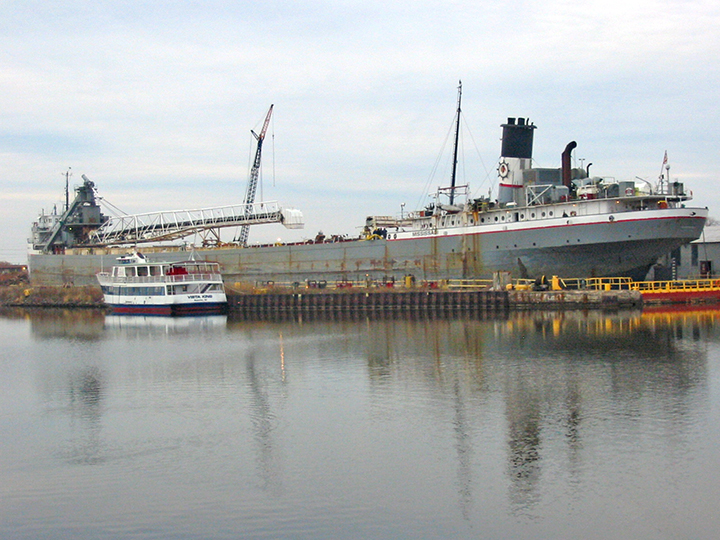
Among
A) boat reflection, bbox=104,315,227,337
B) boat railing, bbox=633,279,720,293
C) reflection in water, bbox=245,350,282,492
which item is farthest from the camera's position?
boat railing, bbox=633,279,720,293

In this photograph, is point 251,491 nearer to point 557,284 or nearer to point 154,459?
point 154,459

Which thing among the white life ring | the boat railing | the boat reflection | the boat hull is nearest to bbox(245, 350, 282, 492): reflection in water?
the boat reflection

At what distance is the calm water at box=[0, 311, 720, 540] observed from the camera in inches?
527

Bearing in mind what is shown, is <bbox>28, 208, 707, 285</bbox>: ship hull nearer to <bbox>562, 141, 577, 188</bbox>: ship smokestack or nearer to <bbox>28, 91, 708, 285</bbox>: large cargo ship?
<bbox>28, 91, 708, 285</bbox>: large cargo ship

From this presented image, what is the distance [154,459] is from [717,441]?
479 inches

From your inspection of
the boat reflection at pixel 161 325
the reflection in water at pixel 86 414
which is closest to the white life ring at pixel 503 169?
the boat reflection at pixel 161 325

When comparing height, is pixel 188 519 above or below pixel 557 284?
below

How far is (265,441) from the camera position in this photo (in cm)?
1814

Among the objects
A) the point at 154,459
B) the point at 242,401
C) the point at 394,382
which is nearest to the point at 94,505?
the point at 154,459

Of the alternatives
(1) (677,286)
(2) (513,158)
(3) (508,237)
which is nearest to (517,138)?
(2) (513,158)

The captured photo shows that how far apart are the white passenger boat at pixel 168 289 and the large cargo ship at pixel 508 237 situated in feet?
30.8

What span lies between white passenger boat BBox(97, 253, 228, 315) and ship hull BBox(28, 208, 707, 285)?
28.3 ft

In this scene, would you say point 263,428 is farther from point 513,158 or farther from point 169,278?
point 513,158

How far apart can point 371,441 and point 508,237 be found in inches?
1356
